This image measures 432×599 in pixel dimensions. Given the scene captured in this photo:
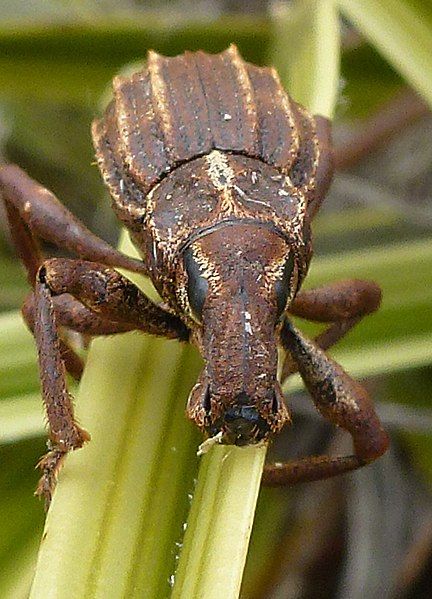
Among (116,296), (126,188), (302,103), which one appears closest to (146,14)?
(302,103)

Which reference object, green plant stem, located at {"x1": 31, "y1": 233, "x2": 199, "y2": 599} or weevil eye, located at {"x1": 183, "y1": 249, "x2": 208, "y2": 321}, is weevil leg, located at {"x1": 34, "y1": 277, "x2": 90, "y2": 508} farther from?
weevil eye, located at {"x1": 183, "y1": 249, "x2": 208, "y2": 321}

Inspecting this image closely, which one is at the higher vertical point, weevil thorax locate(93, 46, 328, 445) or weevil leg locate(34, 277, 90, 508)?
weevil thorax locate(93, 46, 328, 445)

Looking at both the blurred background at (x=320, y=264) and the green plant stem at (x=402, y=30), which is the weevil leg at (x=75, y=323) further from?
the green plant stem at (x=402, y=30)

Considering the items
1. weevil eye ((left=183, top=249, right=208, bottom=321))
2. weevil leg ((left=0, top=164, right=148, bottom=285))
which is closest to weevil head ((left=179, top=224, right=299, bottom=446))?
weevil eye ((left=183, top=249, right=208, bottom=321))

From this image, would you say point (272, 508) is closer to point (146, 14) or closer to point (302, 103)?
point (302, 103)

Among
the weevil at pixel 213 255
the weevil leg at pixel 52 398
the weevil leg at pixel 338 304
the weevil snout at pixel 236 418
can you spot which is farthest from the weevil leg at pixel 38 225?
the weevil snout at pixel 236 418

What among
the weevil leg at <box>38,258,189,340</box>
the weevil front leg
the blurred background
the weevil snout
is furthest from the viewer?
the blurred background
